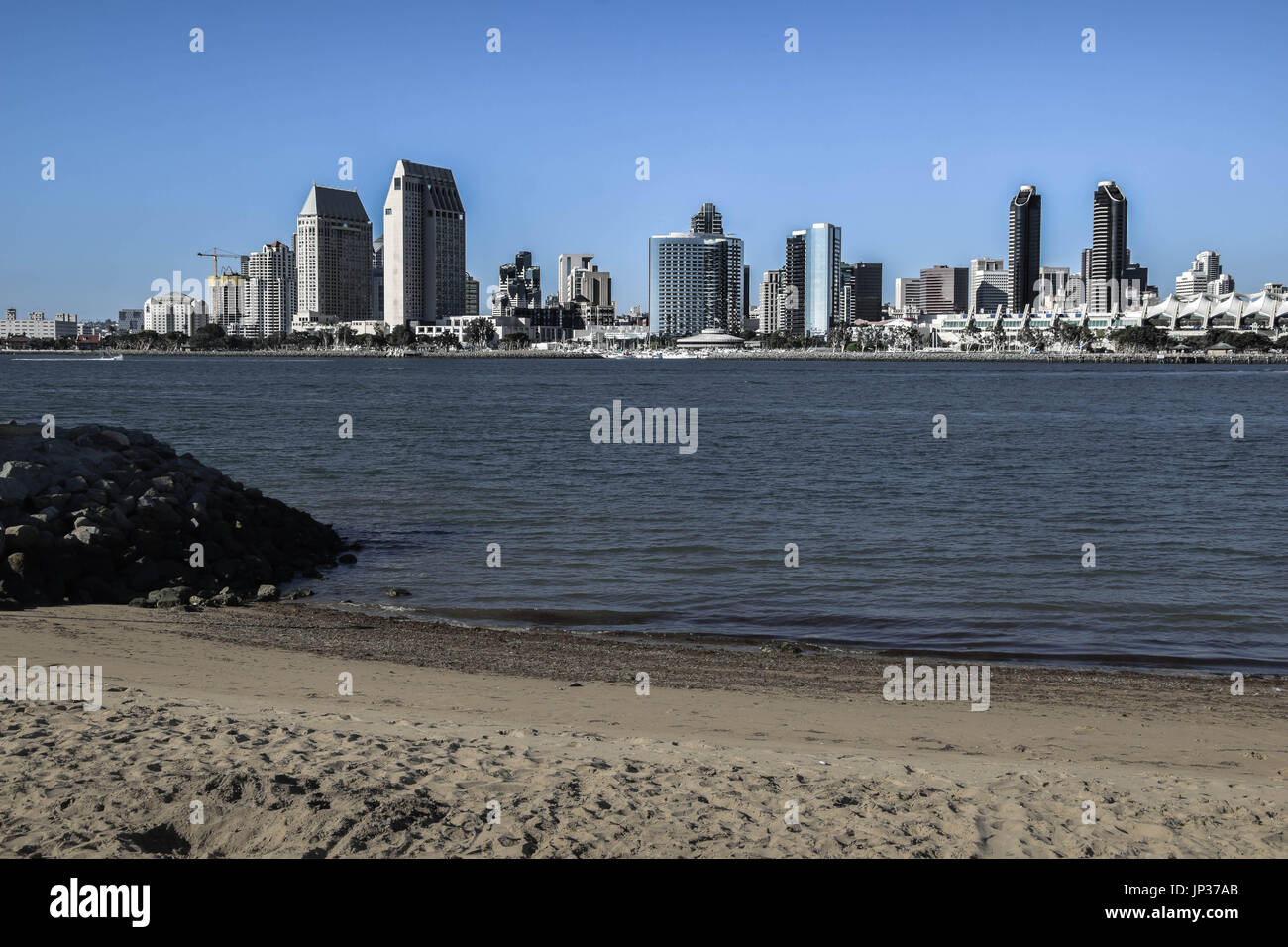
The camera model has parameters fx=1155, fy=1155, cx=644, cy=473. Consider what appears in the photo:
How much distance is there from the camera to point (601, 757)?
8094 mm

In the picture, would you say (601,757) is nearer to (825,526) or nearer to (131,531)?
(131,531)

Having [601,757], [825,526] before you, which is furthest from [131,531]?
[825,526]

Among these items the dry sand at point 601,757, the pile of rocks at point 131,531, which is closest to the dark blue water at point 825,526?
the pile of rocks at point 131,531

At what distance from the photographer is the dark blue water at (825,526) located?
15.2m

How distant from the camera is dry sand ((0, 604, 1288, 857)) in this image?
21.0 feet

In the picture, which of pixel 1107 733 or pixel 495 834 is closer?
pixel 495 834

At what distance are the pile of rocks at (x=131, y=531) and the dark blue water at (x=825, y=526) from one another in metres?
1.32

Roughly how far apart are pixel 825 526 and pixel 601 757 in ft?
53.3

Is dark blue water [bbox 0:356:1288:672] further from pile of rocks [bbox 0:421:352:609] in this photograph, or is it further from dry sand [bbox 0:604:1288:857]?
dry sand [bbox 0:604:1288:857]
